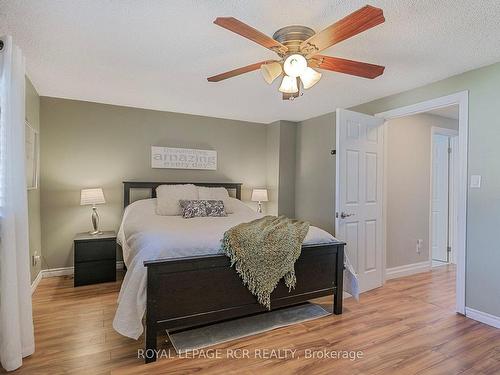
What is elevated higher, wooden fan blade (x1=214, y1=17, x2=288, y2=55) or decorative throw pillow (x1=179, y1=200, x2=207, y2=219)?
wooden fan blade (x1=214, y1=17, x2=288, y2=55)

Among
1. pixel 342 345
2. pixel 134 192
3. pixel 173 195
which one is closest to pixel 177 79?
pixel 173 195

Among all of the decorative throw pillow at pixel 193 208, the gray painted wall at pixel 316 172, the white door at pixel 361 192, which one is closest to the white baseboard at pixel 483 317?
the white door at pixel 361 192

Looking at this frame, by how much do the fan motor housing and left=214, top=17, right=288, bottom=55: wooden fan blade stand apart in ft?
0.22

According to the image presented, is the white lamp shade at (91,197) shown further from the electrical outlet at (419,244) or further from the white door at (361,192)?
the electrical outlet at (419,244)

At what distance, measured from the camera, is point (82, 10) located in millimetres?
1860

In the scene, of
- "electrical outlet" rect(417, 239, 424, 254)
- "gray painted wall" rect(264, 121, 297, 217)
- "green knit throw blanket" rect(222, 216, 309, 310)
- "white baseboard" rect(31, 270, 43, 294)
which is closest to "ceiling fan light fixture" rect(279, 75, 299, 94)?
"green knit throw blanket" rect(222, 216, 309, 310)

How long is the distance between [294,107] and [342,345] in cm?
301

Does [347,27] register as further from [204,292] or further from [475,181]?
[475,181]

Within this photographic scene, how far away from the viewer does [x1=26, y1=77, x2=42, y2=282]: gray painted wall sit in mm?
3125

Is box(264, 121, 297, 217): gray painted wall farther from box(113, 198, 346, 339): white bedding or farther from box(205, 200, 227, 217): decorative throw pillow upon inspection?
box(113, 198, 346, 339): white bedding

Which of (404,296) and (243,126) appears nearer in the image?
(404,296)

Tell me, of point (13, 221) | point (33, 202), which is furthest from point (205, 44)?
point (33, 202)

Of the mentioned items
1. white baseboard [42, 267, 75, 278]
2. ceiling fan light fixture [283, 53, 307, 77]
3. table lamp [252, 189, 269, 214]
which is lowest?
white baseboard [42, 267, 75, 278]

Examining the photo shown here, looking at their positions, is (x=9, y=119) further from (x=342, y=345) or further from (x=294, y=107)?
(x=294, y=107)
